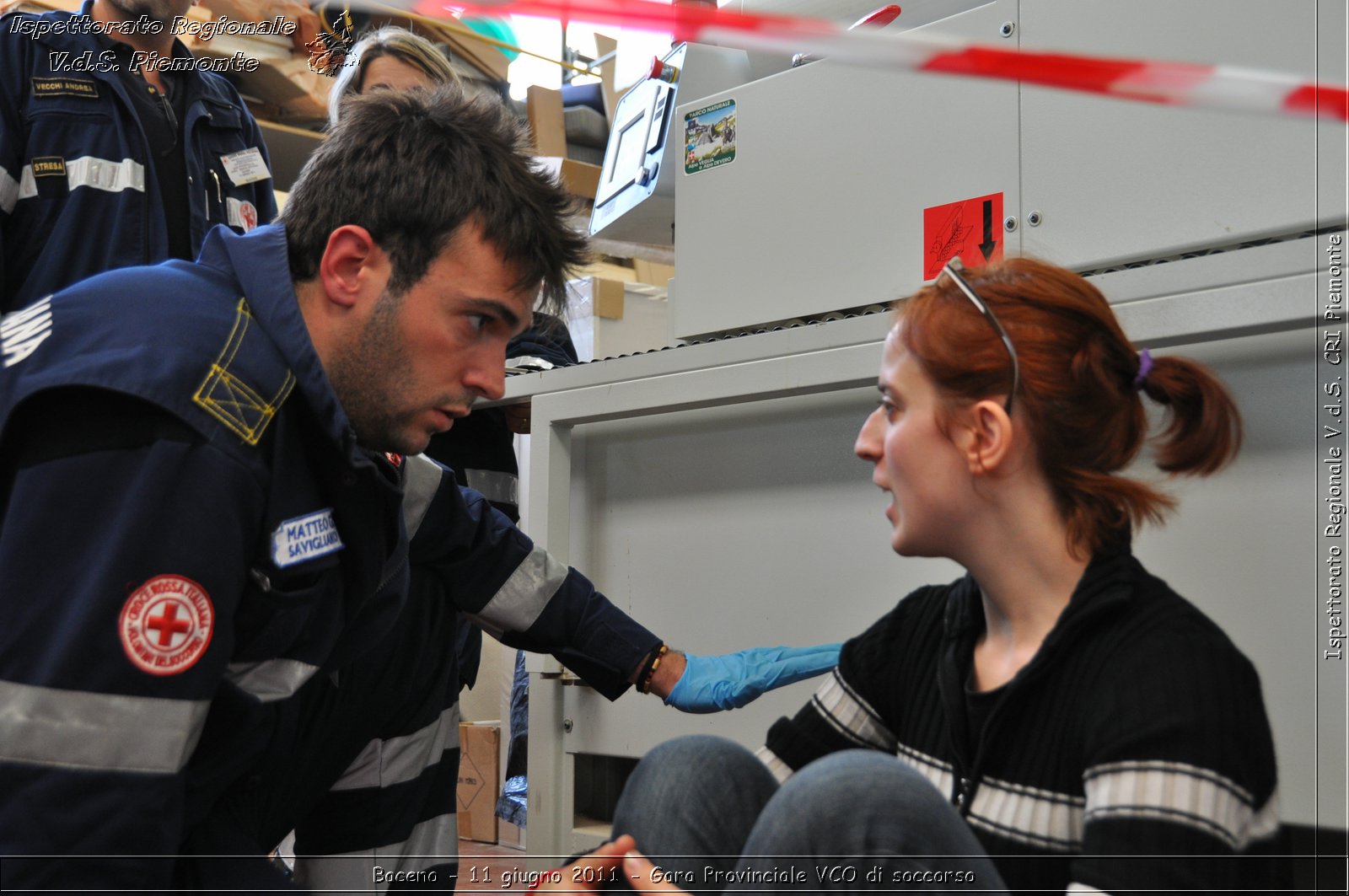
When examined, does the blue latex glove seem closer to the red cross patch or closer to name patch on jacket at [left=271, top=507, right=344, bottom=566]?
name patch on jacket at [left=271, top=507, right=344, bottom=566]

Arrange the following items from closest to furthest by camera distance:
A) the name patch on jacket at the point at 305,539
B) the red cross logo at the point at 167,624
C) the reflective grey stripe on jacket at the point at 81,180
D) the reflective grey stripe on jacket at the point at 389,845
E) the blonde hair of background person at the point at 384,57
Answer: the red cross logo at the point at 167,624 → the name patch on jacket at the point at 305,539 → the reflective grey stripe on jacket at the point at 389,845 → the reflective grey stripe on jacket at the point at 81,180 → the blonde hair of background person at the point at 384,57

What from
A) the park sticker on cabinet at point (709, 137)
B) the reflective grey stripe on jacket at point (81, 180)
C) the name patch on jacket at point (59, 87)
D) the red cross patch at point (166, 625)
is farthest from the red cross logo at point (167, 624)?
the name patch on jacket at point (59, 87)

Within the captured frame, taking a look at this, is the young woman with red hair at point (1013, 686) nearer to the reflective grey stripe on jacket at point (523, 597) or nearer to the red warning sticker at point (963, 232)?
the red warning sticker at point (963, 232)

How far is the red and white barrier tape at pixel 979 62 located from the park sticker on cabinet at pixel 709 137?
50cm

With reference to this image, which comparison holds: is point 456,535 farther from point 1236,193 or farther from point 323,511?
point 1236,193

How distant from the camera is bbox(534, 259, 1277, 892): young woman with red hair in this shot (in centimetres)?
67

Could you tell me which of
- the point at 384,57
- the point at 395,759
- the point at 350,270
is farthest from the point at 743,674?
the point at 384,57

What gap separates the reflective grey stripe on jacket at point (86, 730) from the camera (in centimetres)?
73

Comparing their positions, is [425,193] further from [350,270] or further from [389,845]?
[389,845]

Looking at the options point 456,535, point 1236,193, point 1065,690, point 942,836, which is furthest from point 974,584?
point 456,535

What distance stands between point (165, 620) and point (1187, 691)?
0.67 metres

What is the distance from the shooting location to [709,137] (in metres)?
1.53

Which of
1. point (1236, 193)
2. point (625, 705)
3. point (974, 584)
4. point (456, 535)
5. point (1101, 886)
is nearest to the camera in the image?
point (1101, 886)

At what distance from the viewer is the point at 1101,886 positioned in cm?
66
